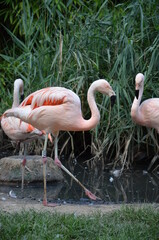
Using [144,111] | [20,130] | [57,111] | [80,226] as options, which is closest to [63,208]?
[80,226]

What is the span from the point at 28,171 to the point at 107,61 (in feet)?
6.42

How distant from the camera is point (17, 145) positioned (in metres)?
8.40

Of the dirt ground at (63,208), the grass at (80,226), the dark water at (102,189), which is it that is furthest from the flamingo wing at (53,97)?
the grass at (80,226)

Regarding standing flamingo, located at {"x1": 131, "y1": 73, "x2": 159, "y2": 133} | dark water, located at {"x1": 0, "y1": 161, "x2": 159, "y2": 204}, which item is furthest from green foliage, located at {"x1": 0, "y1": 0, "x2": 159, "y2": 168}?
standing flamingo, located at {"x1": 131, "y1": 73, "x2": 159, "y2": 133}

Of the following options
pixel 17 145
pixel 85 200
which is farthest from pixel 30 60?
pixel 85 200

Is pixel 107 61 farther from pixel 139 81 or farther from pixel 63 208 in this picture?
pixel 63 208

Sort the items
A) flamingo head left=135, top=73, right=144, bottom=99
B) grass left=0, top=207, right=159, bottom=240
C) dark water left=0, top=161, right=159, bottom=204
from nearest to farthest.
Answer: grass left=0, top=207, right=159, bottom=240 → dark water left=0, top=161, right=159, bottom=204 → flamingo head left=135, top=73, right=144, bottom=99

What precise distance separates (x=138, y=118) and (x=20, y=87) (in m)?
1.62

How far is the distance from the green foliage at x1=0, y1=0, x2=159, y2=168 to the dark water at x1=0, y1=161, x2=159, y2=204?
0.29 metres

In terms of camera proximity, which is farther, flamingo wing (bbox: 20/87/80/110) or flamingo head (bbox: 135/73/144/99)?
flamingo head (bbox: 135/73/144/99)

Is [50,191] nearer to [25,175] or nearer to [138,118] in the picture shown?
[25,175]

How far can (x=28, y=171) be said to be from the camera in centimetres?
700

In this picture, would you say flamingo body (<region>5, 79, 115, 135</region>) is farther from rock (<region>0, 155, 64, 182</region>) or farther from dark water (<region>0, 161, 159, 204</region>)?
rock (<region>0, 155, 64, 182</region>)

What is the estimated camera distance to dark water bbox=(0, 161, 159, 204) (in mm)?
6219
